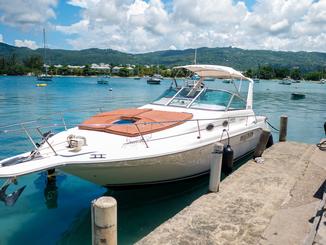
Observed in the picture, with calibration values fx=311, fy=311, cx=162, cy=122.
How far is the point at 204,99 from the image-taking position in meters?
8.98

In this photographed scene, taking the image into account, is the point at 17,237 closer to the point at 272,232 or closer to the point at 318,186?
the point at 272,232

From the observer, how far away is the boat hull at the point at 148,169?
19.6 feet

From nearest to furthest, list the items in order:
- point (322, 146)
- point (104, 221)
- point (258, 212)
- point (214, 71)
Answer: point (104, 221) < point (258, 212) < point (214, 71) < point (322, 146)

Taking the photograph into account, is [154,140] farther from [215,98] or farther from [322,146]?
[322,146]

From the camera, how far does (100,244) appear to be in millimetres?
3689

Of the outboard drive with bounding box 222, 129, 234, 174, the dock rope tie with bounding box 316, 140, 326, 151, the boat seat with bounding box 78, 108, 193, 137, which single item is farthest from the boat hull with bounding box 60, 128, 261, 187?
the dock rope tie with bounding box 316, 140, 326, 151

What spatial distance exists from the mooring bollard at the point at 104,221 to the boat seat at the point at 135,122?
306 centimetres

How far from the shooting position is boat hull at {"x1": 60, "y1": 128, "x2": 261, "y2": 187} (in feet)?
19.6

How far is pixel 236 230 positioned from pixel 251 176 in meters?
2.69

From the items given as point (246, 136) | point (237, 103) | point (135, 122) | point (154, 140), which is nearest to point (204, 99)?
point (237, 103)

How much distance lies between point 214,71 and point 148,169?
4492mm

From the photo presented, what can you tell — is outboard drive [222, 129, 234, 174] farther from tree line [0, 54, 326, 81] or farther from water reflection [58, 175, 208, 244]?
tree line [0, 54, 326, 81]

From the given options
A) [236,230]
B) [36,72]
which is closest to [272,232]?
[236,230]

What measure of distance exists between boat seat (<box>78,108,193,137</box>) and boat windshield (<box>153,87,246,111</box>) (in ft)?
2.92
